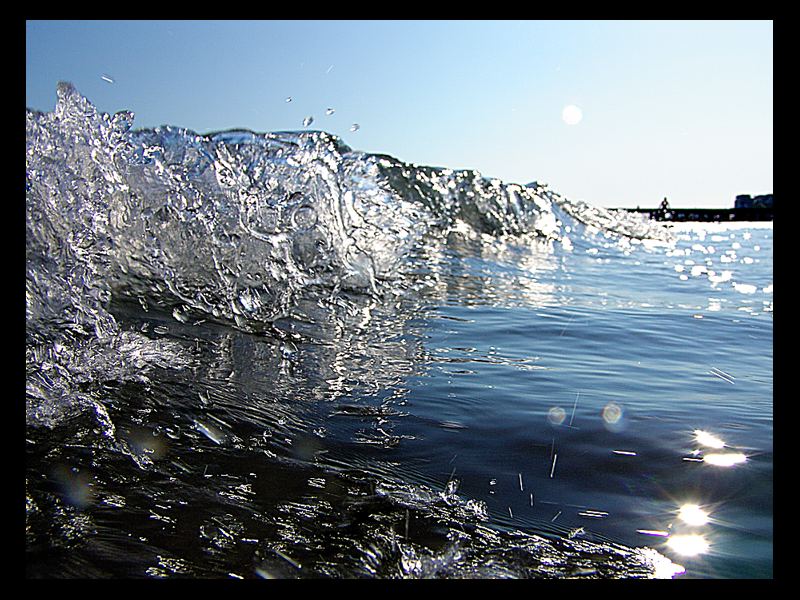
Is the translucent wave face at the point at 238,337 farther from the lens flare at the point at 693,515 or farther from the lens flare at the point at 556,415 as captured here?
the lens flare at the point at 693,515

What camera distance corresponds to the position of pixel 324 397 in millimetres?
2340

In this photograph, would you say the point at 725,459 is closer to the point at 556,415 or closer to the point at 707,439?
the point at 707,439

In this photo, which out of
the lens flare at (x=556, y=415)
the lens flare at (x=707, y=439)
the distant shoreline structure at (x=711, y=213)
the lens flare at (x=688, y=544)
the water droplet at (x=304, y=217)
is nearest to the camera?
the lens flare at (x=688, y=544)

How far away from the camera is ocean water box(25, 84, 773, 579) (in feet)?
4.37

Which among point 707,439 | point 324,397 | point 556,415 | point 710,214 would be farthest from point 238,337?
point 710,214

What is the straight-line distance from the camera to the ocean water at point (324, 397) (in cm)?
133

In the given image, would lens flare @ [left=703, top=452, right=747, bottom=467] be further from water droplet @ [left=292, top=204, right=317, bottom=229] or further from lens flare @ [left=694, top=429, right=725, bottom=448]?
water droplet @ [left=292, top=204, right=317, bottom=229]

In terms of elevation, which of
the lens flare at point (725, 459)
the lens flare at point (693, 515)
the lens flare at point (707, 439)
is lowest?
the lens flare at point (693, 515)

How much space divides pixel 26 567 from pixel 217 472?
51 cm

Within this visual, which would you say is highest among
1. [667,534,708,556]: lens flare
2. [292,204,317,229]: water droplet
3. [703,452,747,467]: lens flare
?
[292,204,317,229]: water droplet

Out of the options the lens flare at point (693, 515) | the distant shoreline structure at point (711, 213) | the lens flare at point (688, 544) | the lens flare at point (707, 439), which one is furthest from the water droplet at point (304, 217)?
the distant shoreline structure at point (711, 213)

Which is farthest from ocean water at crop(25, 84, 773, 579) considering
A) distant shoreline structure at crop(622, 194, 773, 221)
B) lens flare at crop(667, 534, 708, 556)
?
distant shoreline structure at crop(622, 194, 773, 221)
